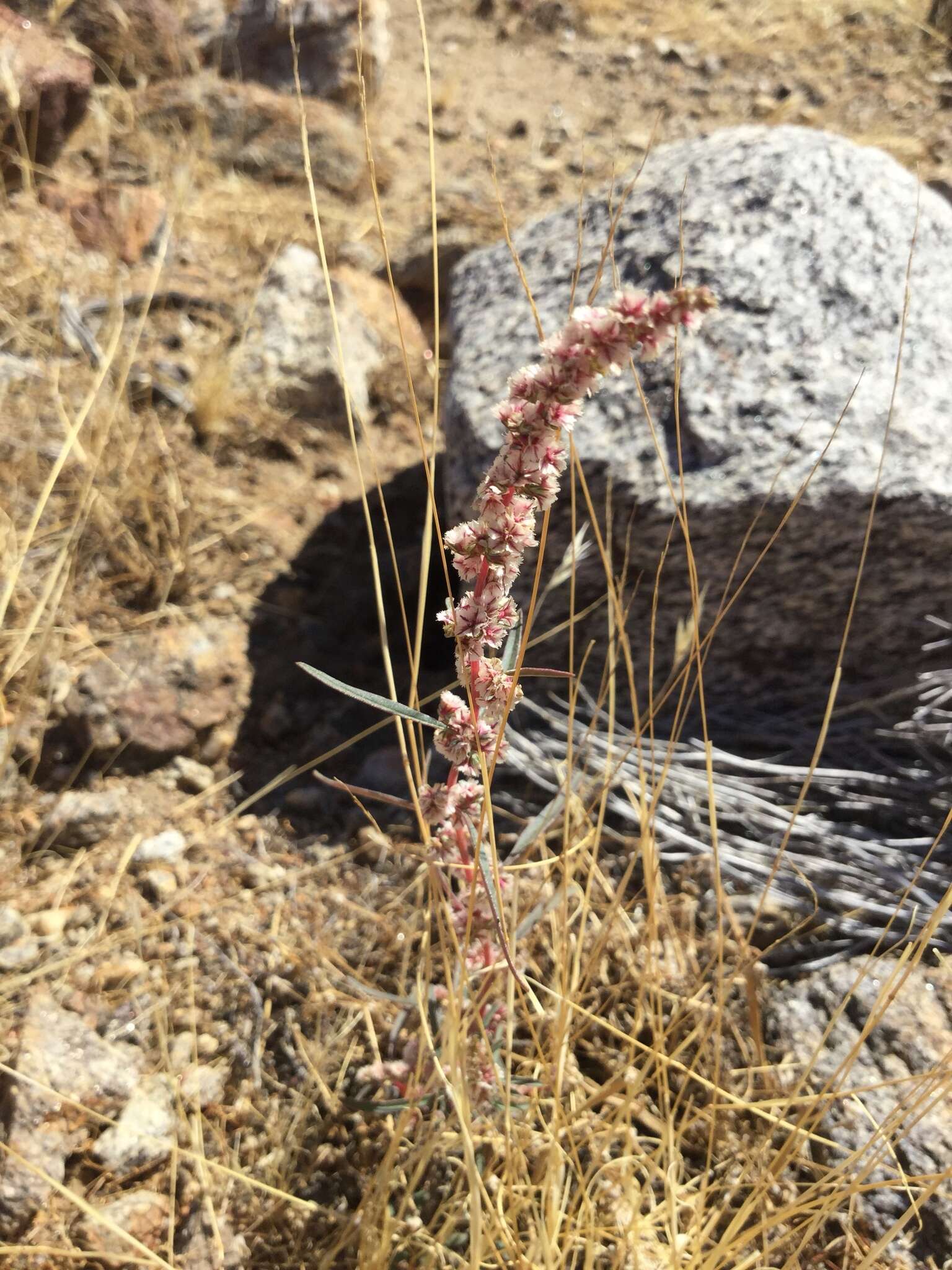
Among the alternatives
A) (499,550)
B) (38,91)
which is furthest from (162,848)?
(38,91)

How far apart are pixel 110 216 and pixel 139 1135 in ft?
8.58

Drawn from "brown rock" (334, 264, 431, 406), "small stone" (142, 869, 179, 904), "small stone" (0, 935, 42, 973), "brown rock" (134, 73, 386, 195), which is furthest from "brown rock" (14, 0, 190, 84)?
"small stone" (0, 935, 42, 973)

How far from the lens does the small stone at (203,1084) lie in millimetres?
1496

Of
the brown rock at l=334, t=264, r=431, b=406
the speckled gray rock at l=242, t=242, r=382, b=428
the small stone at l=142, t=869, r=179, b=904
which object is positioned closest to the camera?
the small stone at l=142, t=869, r=179, b=904

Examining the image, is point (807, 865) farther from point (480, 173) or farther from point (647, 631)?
point (480, 173)

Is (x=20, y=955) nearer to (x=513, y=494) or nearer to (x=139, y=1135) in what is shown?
(x=139, y=1135)

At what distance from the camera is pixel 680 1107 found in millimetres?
1561

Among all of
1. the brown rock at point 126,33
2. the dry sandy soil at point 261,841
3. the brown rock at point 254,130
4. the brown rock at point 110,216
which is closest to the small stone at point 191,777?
the dry sandy soil at point 261,841

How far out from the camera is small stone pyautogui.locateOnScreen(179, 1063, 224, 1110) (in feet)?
4.91

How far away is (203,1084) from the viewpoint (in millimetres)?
1517

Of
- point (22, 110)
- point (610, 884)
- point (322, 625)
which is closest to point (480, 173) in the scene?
point (22, 110)

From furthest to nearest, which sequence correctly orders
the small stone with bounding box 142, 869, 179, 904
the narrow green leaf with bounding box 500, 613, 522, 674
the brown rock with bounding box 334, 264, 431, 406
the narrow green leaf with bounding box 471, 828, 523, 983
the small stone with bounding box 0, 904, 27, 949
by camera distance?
the brown rock with bounding box 334, 264, 431, 406 → the small stone with bounding box 142, 869, 179, 904 → the small stone with bounding box 0, 904, 27, 949 → the narrow green leaf with bounding box 500, 613, 522, 674 → the narrow green leaf with bounding box 471, 828, 523, 983

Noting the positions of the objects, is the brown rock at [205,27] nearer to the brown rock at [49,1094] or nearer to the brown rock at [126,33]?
the brown rock at [126,33]

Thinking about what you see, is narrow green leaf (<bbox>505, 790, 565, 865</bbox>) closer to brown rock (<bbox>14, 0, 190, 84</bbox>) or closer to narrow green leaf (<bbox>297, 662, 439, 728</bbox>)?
narrow green leaf (<bbox>297, 662, 439, 728</bbox>)
